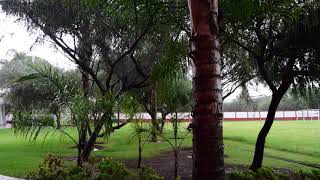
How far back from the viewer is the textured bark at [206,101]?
12.2 feet

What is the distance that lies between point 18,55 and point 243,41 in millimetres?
30456

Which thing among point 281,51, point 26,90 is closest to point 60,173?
point 281,51

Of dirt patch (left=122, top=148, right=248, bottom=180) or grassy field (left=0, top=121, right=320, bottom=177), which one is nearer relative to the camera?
dirt patch (left=122, top=148, right=248, bottom=180)

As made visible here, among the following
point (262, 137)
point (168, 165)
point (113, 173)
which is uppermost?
point (262, 137)

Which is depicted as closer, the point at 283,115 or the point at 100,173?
the point at 100,173

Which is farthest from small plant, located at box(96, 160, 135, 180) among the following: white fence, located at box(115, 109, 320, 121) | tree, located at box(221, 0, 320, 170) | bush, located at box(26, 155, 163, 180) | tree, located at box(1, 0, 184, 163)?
white fence, located at box(115, 109, 320, 121)

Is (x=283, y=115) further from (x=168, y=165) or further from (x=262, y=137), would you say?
(x=262, y=137)

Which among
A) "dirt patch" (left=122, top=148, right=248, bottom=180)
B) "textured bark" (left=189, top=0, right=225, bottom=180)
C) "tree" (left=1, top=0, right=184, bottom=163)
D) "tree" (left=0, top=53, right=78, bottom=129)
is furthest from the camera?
"tree" (left=0, top=53, right=78, bottom=129)

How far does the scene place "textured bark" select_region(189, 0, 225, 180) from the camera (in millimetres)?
3721

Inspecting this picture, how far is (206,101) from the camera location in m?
3.75

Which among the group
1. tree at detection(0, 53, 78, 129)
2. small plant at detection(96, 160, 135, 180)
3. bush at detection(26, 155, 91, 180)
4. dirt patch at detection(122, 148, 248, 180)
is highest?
tree at detection(0, 53, 78, 129)

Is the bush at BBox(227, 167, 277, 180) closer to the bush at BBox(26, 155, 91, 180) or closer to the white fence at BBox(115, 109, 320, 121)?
the bush at BBox(26, 155, 91, 180)

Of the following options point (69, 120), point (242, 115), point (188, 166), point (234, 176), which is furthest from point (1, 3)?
point (242, 115)

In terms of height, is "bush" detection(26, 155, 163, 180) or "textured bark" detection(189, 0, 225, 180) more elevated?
"textured bark" detection(189, 0, 225, 180)
